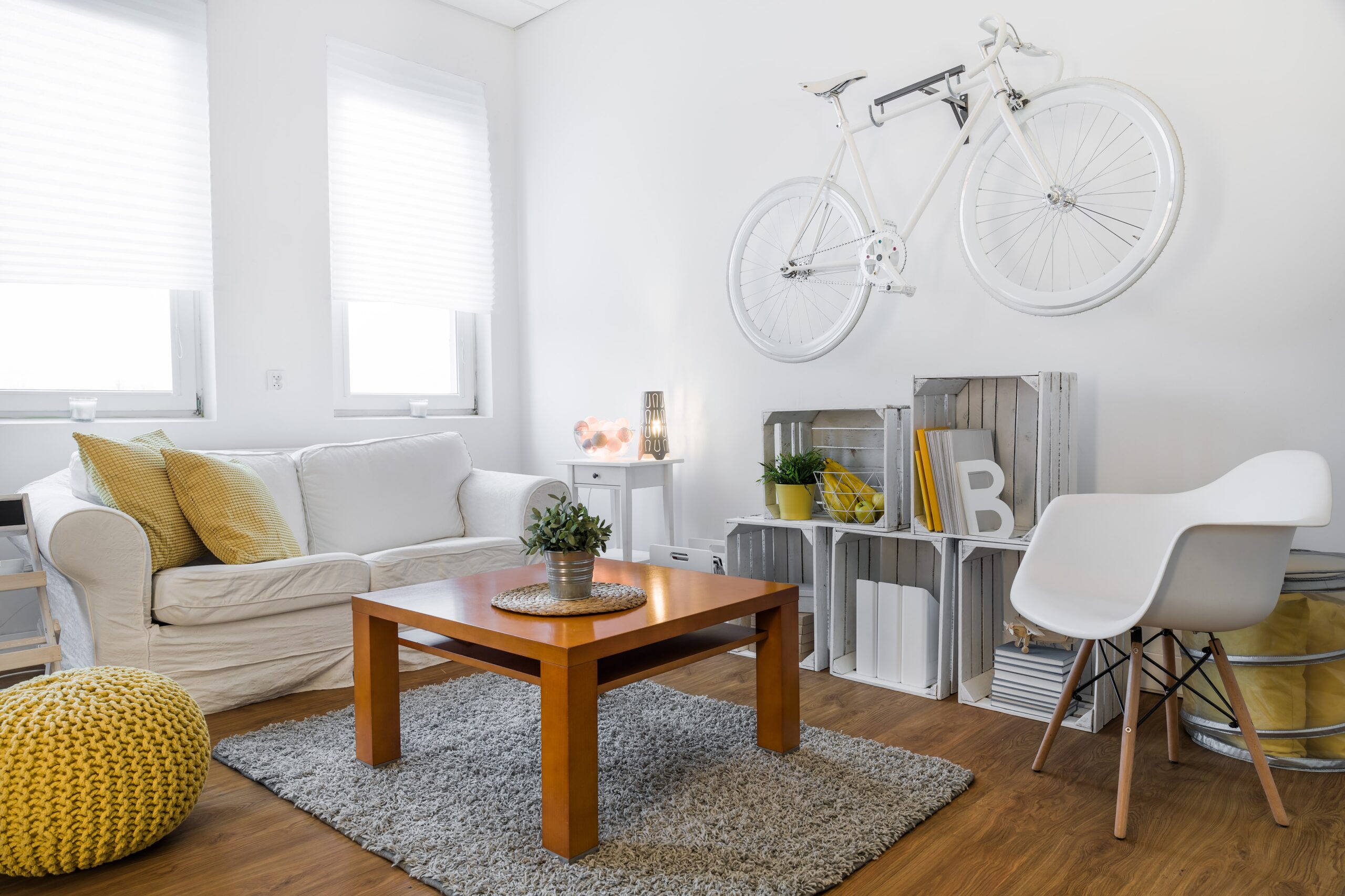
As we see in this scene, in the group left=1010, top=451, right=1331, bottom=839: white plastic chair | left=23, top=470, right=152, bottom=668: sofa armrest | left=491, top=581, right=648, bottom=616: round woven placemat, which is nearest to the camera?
left=1010, top=451, right=1331, bottom=839: white plastic chair

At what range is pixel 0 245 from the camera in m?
2.91

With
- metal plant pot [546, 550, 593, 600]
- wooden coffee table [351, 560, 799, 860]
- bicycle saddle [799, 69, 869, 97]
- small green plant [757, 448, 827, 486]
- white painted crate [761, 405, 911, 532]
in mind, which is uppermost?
bicycle saddle [799, 69, 869, 97]

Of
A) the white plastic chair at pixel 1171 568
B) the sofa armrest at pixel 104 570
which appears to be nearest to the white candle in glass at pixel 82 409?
the sofa armrest at pixel 104 570

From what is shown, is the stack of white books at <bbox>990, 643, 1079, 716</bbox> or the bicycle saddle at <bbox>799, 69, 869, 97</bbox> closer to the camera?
the stack of white books at <bbox>990, 643, 1079, 716</bbox>

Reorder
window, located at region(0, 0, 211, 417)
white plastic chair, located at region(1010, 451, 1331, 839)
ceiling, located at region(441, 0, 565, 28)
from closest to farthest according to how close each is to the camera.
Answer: white plastic chair, located at region(1010, 451, 1331, 839) → window, located at region(0, 0, 211, 417) → ceiling, located at region(441, 0, 565, 28)

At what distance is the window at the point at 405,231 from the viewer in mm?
3775

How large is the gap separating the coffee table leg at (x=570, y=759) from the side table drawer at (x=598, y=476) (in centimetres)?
176

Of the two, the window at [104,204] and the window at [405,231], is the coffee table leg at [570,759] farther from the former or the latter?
the window at [405,231]

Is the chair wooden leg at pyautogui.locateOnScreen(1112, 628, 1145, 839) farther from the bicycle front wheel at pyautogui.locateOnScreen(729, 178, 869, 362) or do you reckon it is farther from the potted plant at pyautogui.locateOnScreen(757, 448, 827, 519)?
the bicycle front wheel at pyautogui.locateOnScreen(729, 178, 869, 362)

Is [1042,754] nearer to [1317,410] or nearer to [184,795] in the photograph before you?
[1317,410]

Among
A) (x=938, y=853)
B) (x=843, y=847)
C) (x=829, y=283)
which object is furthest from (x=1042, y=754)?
(x=829, y=283)

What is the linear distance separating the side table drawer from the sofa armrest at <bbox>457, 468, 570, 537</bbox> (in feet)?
0.49

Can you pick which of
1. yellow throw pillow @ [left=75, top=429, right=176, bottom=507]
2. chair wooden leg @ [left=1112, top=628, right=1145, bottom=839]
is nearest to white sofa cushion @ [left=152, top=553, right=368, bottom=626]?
yellow throw pillow @ [left=75, top=429, right=176, bottom=507]

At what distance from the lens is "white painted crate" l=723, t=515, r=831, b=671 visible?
2.81 m
